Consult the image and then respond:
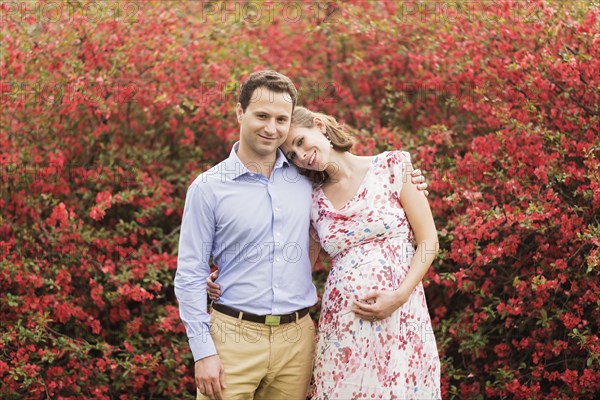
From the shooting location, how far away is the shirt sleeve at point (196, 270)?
2.84 meters

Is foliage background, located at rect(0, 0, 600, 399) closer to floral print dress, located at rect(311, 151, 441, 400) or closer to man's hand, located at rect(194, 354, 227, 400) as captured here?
floral print dress, located at rect(311, 151, 441, 400)

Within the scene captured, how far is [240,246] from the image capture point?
9.66 ft

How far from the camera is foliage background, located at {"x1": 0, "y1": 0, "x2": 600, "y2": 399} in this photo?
3891mm

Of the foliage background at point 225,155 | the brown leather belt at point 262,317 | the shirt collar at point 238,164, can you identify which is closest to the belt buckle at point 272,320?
the brown leather belt at point 262,317

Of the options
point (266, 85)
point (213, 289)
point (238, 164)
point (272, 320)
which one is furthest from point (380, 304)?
point (266, 85)

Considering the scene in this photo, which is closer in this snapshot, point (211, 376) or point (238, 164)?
point (211, 376)

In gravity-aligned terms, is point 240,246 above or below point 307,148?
below

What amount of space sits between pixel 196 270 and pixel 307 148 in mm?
668

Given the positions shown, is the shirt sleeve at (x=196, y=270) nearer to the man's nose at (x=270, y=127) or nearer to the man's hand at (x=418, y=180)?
the man's nose at (x=270, y=127)

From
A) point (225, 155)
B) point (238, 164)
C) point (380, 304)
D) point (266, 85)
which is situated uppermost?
point (266, 85)

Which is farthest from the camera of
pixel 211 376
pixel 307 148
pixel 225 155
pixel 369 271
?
pixel 225 155

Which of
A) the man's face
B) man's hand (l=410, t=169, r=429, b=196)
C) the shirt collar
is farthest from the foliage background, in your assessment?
the man's face

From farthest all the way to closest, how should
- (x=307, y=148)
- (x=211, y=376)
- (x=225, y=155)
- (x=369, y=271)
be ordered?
1. (x=225, y=155)
2. (x=307, y=148)
3. (x=369, y=271)
4. (x=211, y=376)

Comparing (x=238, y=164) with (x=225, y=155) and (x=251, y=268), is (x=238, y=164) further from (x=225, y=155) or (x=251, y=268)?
(x=225, y=155)
